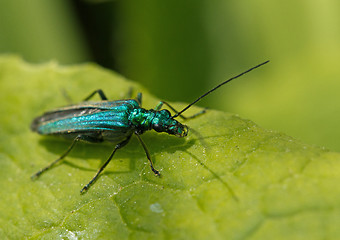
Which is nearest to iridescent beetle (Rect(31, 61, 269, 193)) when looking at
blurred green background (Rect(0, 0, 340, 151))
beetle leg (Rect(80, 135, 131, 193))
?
beetle leg (Rect(80, 135, 131, 193))

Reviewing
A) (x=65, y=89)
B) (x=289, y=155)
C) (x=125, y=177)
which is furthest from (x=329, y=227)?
(x=65, y=89)

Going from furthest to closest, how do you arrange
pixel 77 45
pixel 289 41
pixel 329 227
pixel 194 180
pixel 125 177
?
pixel 77 45
pixel 289 41
pixel 125 177
pixel 194 180
pixel 329 227

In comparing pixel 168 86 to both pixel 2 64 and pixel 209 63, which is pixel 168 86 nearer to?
pixel 209 63

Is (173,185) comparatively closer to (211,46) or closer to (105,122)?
(105,122)

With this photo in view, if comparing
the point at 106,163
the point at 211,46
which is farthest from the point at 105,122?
the point at 211,46

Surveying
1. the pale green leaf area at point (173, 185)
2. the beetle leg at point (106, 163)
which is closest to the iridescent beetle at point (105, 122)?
the beetle leg at point (106, 163)

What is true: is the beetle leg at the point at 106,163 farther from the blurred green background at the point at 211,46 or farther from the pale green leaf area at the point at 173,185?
the blurred green background at the point at 211,46
